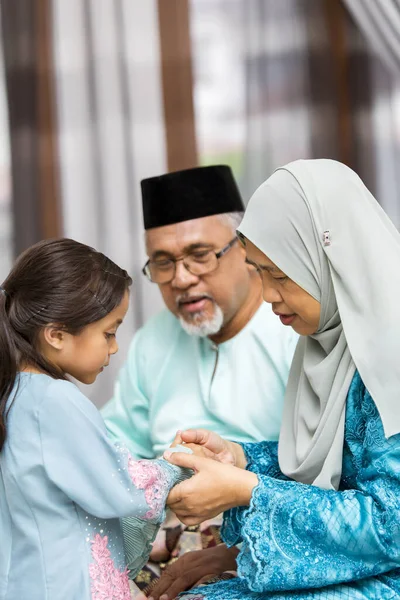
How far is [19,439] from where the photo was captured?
1.97m

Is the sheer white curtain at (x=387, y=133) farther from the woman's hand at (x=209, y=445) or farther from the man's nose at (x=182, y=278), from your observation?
the woman's hand at (x=209, y=445)

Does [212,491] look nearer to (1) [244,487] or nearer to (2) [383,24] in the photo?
(1) [244,487]

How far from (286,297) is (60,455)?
0.68 metres

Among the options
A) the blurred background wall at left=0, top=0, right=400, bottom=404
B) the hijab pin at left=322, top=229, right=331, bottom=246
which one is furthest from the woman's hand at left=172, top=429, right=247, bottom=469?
the blurred background wall at left=0, top=0, right=400, bottom=404

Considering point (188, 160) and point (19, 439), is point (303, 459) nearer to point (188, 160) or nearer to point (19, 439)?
point (19, 439)

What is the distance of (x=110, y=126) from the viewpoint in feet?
14.8

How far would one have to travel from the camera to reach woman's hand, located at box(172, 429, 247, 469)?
2.33 m

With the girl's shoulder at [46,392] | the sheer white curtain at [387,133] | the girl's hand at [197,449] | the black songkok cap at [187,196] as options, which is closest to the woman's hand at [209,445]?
the girl's hand at [197,449]

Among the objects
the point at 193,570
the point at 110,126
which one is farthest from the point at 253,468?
the point at 110,126

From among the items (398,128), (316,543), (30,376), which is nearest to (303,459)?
(316,543)

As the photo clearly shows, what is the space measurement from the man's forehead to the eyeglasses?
4 centimetres

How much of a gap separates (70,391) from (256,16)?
3234mm

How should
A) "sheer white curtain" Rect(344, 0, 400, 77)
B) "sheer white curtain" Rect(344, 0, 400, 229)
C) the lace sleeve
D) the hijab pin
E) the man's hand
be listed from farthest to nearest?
"sheer white curtain" Rect(344, 0, 400, 229) < "sheer white curtain" Rect(344, 0, 400, 77) < the man's hand < the lace sleeve < the hijab pin

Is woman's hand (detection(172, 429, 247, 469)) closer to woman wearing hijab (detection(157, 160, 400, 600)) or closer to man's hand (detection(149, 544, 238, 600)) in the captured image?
woman wearing hijab (detection(157, 160, 400, 600))
